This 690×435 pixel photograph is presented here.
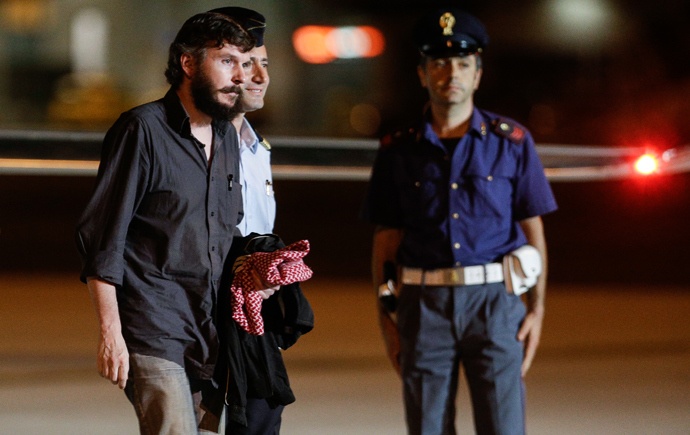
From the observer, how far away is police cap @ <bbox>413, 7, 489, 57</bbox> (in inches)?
95.6

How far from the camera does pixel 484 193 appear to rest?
2.38 m

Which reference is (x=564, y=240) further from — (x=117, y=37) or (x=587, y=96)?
(x=117, y=37)

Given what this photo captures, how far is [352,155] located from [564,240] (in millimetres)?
2471

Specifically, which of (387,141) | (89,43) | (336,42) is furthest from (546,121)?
(387,141)

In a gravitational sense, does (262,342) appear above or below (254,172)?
below

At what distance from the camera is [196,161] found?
2.00 m

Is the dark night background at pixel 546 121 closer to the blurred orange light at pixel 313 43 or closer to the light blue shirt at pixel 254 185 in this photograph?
the blurred orange light at pixel 313 43

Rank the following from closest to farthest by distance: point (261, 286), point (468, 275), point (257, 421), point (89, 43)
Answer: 1. point (261, 286)
2. point (257, 421)
3. point (468, 275)
4. point (89, 43)

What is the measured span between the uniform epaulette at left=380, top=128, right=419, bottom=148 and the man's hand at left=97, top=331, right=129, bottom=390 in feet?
3.28

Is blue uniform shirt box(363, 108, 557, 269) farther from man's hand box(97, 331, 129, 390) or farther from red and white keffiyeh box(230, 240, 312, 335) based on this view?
man's hand box(97, 331, 129, 390)

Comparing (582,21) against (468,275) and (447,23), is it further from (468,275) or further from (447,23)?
(468,275)

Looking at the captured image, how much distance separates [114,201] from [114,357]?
1.10 feet

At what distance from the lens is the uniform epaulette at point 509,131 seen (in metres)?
2.43

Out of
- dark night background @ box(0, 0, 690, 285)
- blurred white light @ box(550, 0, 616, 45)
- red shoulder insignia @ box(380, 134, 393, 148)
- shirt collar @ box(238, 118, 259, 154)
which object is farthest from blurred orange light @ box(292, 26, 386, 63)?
shirt collar @ box(238, 118, 259, 154)
